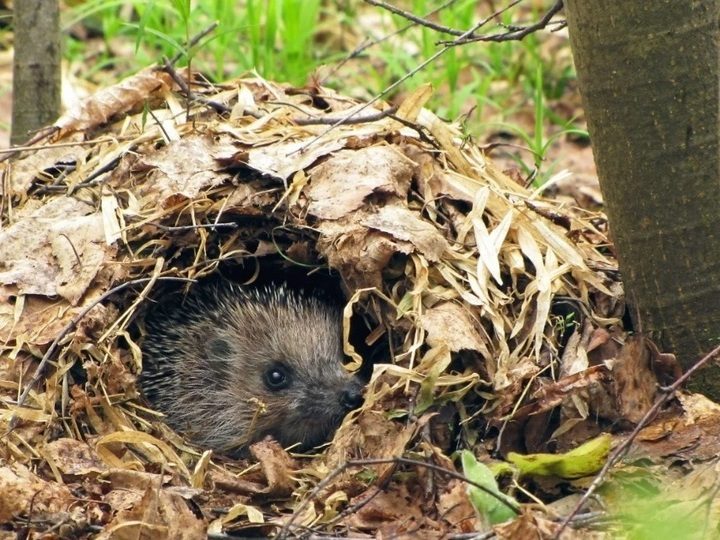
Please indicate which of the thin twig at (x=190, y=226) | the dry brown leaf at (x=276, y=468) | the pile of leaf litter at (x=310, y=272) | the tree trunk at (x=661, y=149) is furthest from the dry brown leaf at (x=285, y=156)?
the tree trunk at (x=661, y=149)

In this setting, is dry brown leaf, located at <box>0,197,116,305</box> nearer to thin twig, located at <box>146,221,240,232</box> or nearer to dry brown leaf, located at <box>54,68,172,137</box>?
thin twig, located at <box>146,221,240,232</box>

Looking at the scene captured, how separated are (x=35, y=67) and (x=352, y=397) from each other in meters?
2.77

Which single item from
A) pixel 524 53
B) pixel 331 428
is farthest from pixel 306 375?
pixel 524 53

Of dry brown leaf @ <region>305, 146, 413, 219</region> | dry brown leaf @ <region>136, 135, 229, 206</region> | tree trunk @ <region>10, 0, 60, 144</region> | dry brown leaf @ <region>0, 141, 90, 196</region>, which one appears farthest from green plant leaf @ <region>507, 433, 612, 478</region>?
tree trunk @ <region>10, 0, 60, 144</region>

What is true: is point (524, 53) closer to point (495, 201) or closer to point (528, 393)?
point (495, 201)

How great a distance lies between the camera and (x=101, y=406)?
494 cm

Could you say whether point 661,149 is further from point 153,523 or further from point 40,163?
point 40,163

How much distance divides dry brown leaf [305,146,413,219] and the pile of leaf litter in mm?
10

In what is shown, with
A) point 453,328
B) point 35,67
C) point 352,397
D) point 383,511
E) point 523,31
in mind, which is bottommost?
point 383,511

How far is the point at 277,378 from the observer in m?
5.69

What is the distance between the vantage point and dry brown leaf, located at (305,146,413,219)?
16.5 feet

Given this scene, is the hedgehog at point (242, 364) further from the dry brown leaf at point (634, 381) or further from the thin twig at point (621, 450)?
the thin twig at point (621, 450)

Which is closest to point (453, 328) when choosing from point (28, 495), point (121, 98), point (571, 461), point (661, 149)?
point (571, 461)

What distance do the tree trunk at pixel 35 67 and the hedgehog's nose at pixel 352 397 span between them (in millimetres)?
2492
